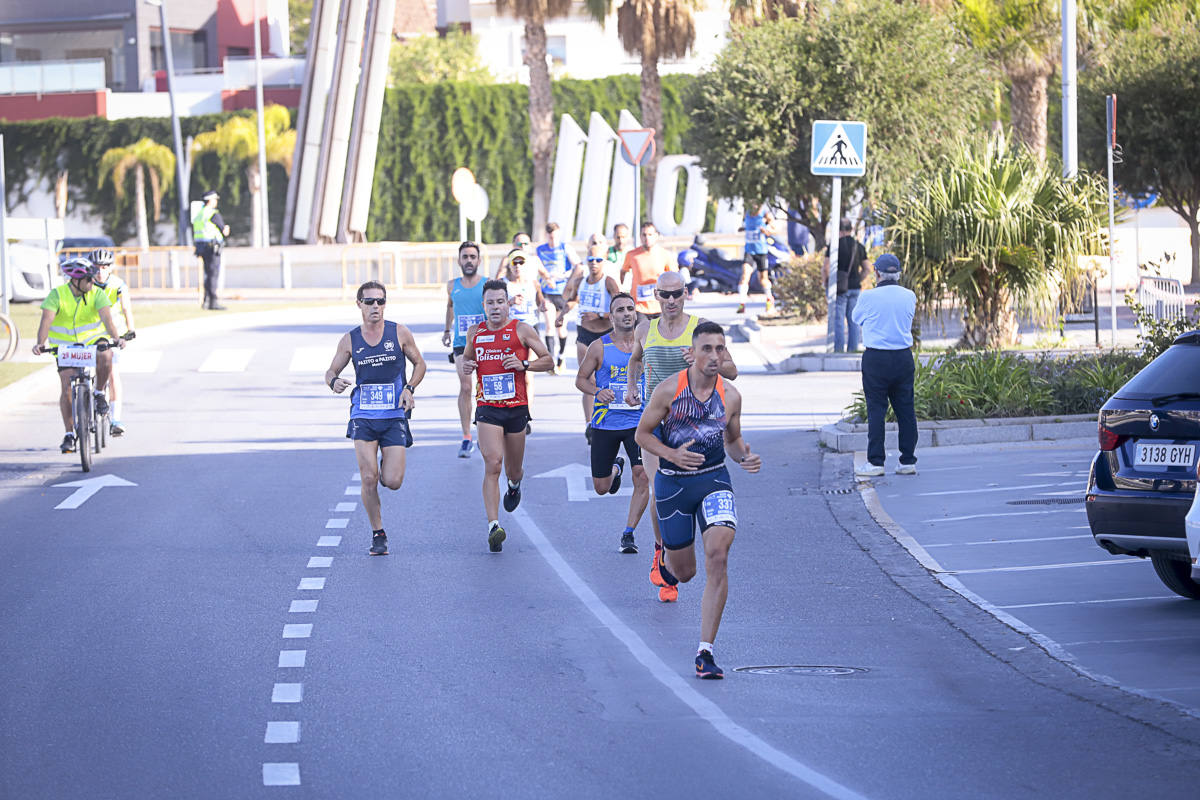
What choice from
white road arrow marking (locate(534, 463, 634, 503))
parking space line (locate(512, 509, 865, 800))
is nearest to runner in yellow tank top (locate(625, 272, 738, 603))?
parking space line (locate(512, 509, 865, 800))

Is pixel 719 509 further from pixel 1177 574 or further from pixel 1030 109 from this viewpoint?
pixel 1030 109

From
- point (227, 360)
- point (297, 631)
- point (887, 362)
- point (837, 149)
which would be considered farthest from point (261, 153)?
point (297, 631)

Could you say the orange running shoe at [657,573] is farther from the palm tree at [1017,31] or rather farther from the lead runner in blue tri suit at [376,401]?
the palm tree at [1017,31]

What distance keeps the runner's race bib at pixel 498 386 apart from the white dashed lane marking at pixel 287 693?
4574 mm

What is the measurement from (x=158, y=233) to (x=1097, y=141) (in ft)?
136

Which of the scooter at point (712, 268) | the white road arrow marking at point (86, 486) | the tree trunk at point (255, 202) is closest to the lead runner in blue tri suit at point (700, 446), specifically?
the white road arrow marking at point (86, 486)

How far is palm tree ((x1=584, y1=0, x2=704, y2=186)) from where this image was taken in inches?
1905

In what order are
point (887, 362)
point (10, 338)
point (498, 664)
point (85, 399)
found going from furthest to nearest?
point (10, 338) → point (85, 399) → point (887, 362) → point (498, 664)

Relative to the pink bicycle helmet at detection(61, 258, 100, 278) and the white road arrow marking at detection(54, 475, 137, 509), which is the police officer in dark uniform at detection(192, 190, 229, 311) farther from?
the white road arrow marking at detection(54, 475, 137, 509)

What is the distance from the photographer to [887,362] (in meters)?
15.2

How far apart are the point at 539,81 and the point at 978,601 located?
141ft

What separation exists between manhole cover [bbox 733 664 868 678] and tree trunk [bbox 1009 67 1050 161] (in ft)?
91.5

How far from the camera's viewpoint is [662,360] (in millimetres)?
11352

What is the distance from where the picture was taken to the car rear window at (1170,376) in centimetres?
988
